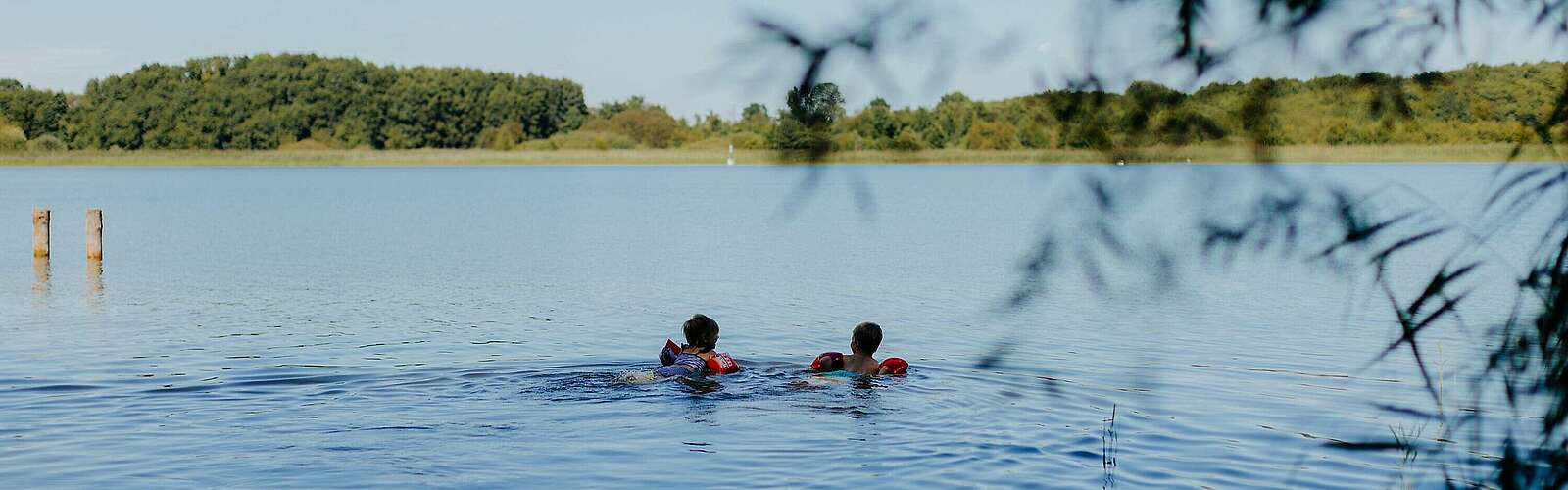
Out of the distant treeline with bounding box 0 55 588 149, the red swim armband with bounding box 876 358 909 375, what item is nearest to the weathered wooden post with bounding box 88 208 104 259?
the red swim armband with bounding box 876 358 909 375

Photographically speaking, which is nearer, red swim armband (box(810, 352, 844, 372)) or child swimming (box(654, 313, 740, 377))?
child swimming (box(654, 313, 740, 377))

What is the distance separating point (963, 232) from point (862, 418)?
2734cm

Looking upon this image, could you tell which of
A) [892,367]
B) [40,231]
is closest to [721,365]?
[892,367]

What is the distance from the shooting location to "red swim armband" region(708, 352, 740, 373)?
45.5 ft

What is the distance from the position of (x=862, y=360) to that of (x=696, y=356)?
140cm

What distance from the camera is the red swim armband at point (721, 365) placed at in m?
13.9

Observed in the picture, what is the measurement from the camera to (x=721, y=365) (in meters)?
14.0

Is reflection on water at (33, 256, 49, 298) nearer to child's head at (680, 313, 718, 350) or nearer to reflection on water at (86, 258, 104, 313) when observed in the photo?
reflection on water at (86, 258, 104, 313)

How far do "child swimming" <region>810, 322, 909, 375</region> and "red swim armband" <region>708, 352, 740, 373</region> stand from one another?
73 cm

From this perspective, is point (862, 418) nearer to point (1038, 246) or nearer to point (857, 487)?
point (857, 487)

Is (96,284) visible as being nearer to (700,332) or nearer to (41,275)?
(41,275)

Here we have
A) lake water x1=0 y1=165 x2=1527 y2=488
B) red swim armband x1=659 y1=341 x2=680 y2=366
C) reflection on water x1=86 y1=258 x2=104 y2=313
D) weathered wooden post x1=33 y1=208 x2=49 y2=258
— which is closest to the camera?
lake water x1=0 y1=165 x2=1527 y2=488

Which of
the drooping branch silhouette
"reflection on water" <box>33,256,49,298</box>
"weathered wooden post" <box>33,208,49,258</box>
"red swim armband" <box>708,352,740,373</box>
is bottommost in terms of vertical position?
"reflection on water" <box>33,256,49,298</box>

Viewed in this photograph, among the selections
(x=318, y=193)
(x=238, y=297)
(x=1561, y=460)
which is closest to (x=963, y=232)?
(x=238, y=297)
